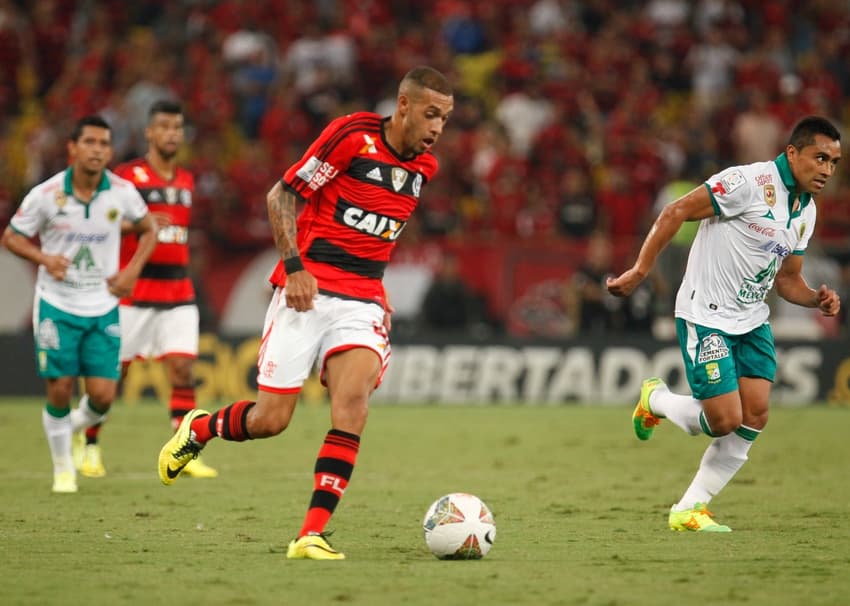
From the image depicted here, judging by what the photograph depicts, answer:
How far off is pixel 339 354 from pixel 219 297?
13314 mm

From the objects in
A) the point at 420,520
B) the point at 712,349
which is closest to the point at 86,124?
the point at 420,520

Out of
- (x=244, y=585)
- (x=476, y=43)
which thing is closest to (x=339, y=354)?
(x=244, y=585)

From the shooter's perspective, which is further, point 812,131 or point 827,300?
point 827,300

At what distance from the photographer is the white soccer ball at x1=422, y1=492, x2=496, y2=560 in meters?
6.97

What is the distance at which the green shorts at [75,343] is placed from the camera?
10461 millimetres

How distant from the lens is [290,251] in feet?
23.8

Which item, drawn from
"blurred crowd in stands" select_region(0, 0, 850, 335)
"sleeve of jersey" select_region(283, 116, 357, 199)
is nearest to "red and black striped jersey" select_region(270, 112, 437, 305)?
"sleeve of jersey" select_region(283, 116, 357, 199)

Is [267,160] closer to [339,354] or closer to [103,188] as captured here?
[103,188]

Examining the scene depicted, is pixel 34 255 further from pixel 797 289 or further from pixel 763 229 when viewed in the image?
pixel 797 289

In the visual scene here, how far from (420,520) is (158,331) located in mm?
4200

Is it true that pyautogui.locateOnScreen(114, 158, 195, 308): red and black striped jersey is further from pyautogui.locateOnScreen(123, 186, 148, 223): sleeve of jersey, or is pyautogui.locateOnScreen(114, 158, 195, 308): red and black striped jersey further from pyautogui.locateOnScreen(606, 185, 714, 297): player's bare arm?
pyautogui.locateOnScreen(606, 185, 714, 297): player's bare arm

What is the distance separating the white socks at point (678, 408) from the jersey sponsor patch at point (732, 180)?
1.34 m

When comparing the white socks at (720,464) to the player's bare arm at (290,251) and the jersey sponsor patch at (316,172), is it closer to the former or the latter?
the player's bare arm at (290,251)

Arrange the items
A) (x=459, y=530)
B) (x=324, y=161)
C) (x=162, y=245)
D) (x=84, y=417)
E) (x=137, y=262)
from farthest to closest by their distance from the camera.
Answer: (x=162, y=245)
(x=84, y=417)
(x=137, y=262)
(x=324, y=161)
(x=459, y=530)
